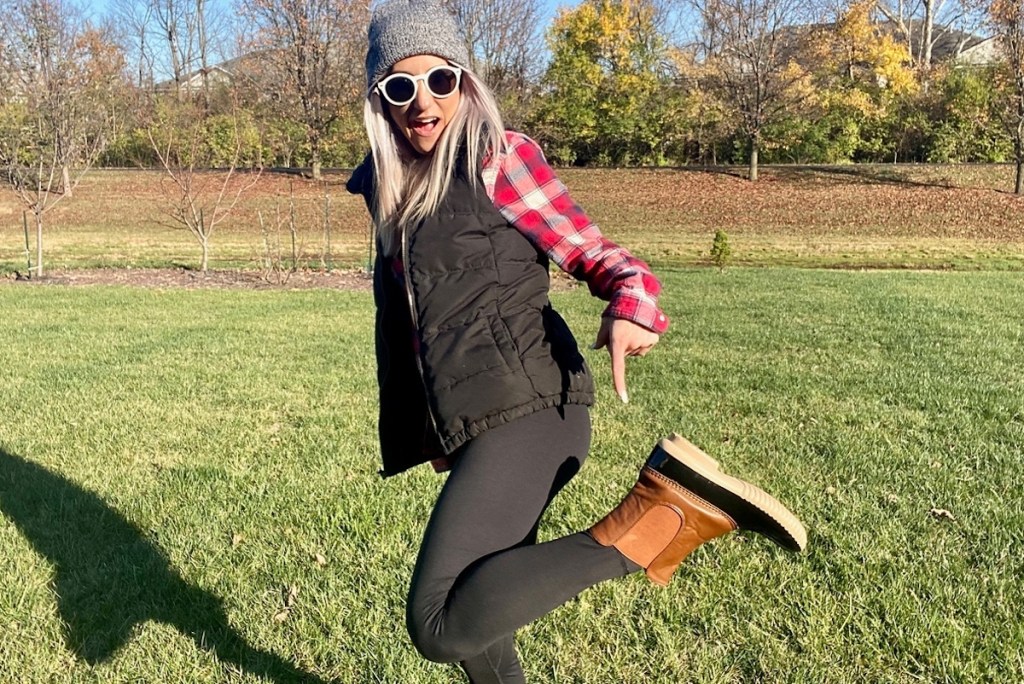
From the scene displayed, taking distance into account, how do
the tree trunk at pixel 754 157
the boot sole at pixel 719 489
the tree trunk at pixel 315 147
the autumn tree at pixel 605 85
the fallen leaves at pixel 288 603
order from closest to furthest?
1. the boot sole at pixel 719 489
2. the fallen leaves at pixel 288 603
3. the tree trunk at pixel 754 157
4. the tree trunk at pixel 315 147
5. the autumn tree at pixel 605 85

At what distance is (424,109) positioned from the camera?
7.19 feet

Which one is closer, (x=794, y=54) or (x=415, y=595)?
(x=415, y=595)

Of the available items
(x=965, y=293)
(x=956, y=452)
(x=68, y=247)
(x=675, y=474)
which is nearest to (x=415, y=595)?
(x=675, y=474)

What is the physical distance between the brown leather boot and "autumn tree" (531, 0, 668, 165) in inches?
1311

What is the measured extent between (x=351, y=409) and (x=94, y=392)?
2.05m

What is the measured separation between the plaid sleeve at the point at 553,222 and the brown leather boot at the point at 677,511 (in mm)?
419

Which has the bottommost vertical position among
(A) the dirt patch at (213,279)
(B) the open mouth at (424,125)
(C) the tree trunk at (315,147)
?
(A) the dirt patch at (213,279)

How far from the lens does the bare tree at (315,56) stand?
32.2m

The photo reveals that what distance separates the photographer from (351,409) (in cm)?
592

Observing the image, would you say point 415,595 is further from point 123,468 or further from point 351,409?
point 351,409

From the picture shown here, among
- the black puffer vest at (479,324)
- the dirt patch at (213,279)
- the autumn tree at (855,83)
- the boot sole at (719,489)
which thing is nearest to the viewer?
the boot sole at (719,489)

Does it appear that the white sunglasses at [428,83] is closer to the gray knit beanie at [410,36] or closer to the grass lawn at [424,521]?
the gray knit beanie at [410,36]

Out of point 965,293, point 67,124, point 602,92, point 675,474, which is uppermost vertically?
point 602,92

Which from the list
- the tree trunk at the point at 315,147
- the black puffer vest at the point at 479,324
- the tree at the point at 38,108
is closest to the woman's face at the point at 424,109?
the black puffer vest at the point at 479,324
